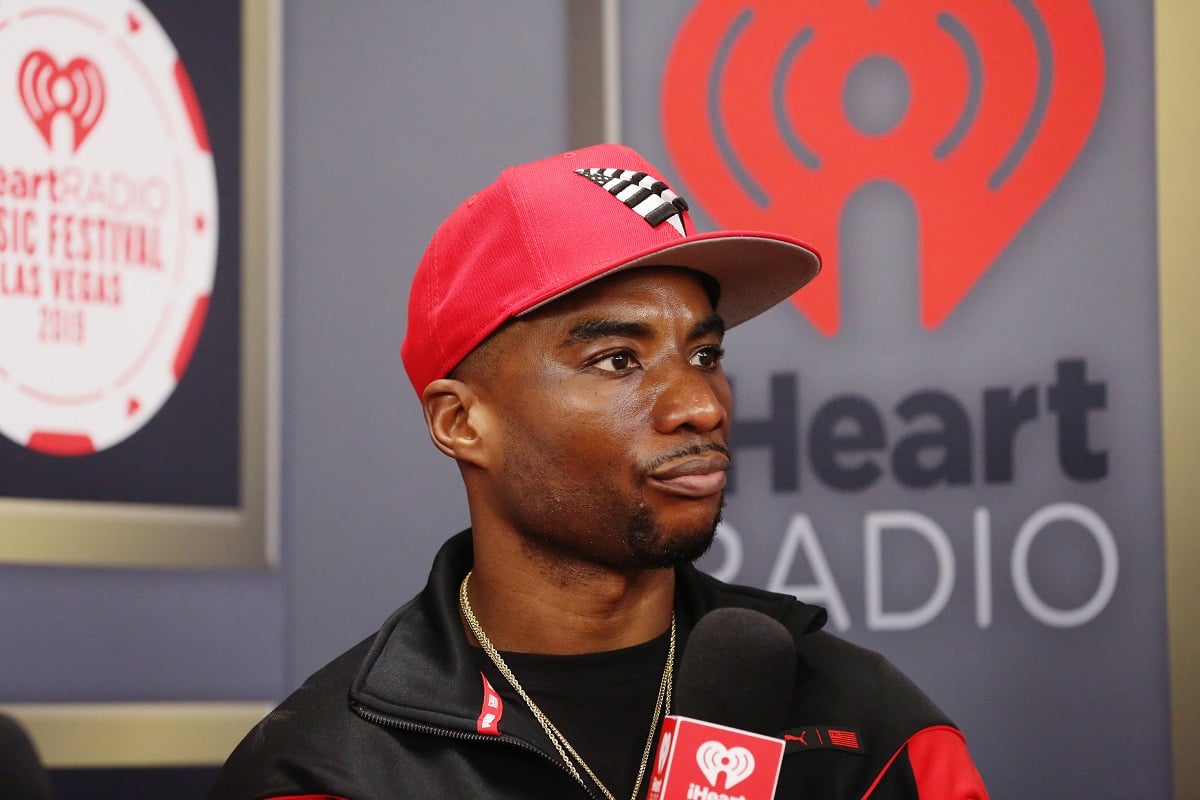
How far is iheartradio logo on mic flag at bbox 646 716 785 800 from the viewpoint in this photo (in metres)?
1.02

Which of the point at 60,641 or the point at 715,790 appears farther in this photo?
the point at 60,641

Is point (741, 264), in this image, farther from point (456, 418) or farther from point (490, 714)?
point (490, 714)

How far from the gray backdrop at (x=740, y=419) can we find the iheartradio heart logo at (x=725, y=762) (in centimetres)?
136

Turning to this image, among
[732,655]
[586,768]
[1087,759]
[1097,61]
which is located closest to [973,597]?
[1087,759]

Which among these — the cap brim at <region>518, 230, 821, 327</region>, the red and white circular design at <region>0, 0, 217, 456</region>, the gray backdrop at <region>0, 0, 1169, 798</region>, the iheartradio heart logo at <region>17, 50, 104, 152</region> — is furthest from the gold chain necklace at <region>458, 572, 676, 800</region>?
the iheartradio heart logo at <region>17, 50, 104, 152</region>

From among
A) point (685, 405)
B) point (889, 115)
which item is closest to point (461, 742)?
point (685, 405)

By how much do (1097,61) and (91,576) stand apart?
5.60 feet

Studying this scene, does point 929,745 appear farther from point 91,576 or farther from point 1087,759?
point 91,576

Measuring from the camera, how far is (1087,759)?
2.25m

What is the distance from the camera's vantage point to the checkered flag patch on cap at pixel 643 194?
156cm

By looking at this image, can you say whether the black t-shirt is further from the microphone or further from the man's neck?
the microphone

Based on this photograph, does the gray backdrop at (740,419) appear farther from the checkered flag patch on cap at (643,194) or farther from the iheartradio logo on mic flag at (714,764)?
the iheartradio logo on mic flag at (714,764)

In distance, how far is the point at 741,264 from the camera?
1644mm

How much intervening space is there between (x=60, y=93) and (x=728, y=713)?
166cm
